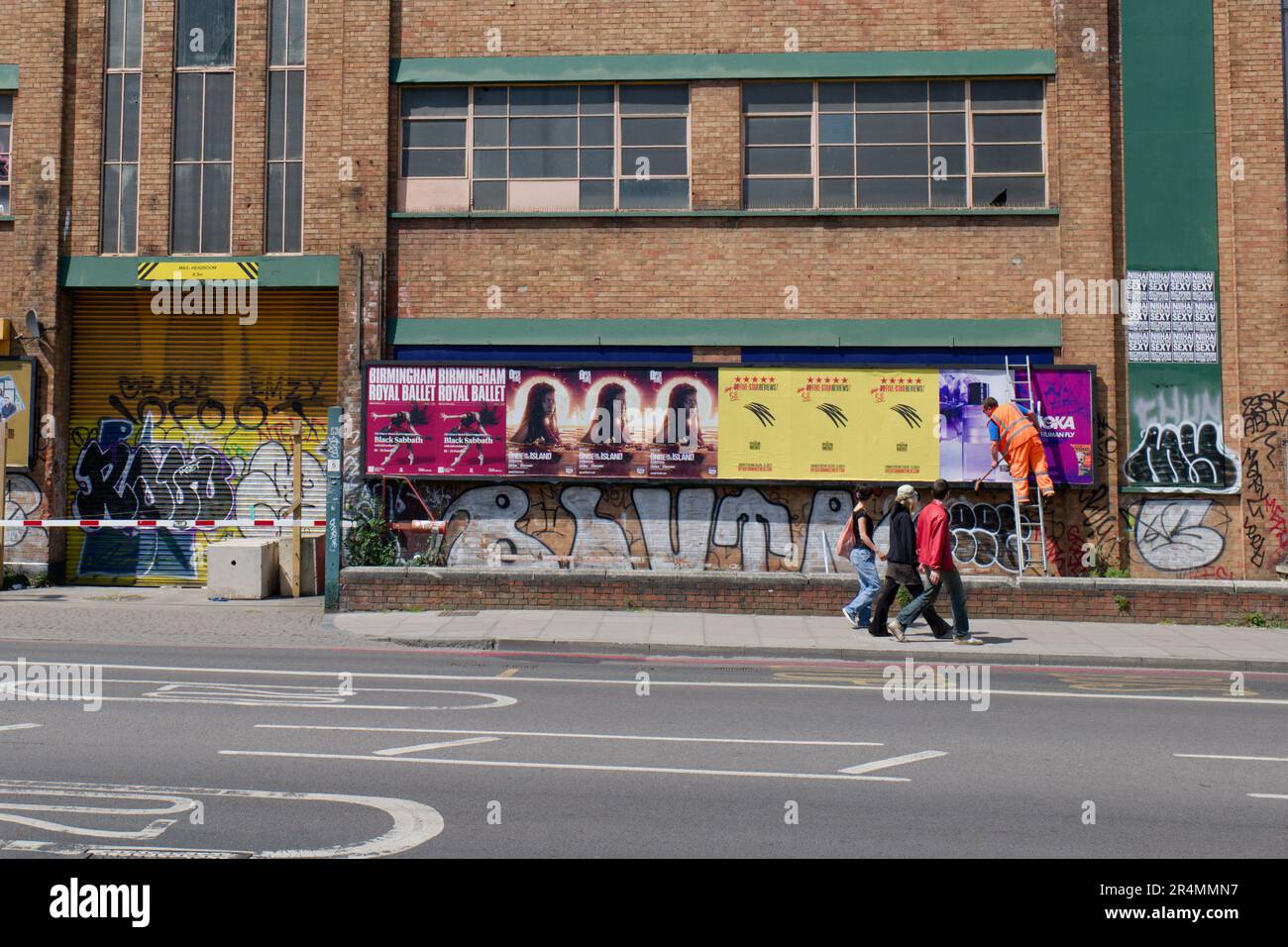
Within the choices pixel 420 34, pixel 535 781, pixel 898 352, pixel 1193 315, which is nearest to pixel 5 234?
pixel 420 34

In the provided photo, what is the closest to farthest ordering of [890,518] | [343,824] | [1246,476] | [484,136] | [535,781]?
[343,824] → [535,781] → [890,518] → [1246,476] → [484,136]

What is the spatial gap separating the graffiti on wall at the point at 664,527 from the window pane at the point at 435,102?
6.47m

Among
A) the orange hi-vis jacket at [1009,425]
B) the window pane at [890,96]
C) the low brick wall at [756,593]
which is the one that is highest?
the window pane at [890,96]

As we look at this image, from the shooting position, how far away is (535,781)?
269 inches

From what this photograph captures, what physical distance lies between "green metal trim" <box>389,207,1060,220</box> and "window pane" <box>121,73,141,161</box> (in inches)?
200

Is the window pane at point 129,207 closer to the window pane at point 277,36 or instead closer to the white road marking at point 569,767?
the window pane at point 277,36

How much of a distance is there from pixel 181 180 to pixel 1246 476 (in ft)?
61.0

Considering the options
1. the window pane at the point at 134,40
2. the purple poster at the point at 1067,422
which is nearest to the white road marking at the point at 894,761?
the purple poster at the point at 1067,422

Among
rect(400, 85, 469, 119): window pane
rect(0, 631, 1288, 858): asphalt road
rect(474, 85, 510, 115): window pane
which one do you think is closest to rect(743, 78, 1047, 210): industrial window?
rect(474, 85, 510, 115): window pane

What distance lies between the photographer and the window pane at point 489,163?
1836 centimetres

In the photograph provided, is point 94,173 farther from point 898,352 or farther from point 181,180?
point 898,352

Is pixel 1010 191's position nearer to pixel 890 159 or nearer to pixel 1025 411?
pixel 890 159

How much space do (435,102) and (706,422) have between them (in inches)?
287

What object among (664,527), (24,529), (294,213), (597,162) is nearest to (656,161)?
(597,162)
